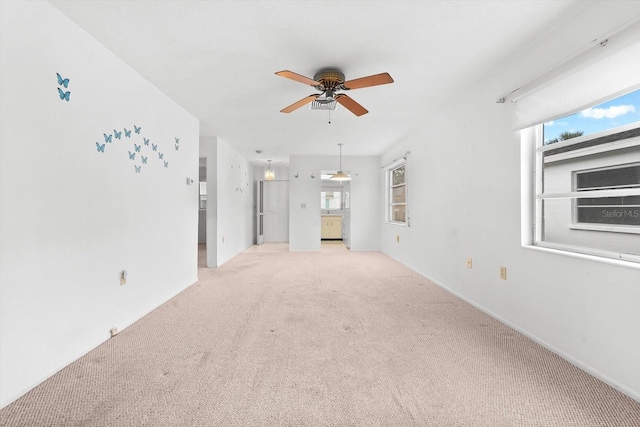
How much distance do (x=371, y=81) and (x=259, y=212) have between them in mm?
6743

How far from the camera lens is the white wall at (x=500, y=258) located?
5.64 feet

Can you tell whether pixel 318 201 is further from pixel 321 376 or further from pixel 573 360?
pixel 573 360

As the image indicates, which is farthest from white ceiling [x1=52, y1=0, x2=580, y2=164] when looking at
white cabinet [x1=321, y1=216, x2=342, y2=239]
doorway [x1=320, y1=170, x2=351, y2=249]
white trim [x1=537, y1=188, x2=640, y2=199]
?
white cabinet [x1=321, y1=216, x2=342, y2=239]

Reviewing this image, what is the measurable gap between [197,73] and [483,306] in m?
3.58

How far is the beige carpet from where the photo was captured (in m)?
1.48

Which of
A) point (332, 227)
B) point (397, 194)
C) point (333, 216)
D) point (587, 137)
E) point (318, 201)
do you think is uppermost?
point (587, 137)

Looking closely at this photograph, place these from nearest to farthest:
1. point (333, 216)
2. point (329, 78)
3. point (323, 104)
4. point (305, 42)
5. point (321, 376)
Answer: point (321, 376) < point (305, 42) < point (329, 78) < point (323, 104) < point (333, 216)

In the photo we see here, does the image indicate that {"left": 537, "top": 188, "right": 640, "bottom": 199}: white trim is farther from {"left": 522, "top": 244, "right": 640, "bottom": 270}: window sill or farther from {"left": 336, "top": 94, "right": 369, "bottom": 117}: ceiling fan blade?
{"left": 336, "top": 94, "right": 369, "bottom": 117}: ceiling fan blade

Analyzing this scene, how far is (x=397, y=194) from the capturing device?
20.7 ft

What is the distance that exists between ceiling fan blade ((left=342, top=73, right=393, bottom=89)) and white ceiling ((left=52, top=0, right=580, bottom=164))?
9.8 inches

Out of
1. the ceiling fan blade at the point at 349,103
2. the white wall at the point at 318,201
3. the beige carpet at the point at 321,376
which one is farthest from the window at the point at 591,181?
the white wall at the point at 318,201

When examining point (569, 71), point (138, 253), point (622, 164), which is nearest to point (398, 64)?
point (569, 71)

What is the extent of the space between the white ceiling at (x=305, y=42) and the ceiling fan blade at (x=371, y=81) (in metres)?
0.25

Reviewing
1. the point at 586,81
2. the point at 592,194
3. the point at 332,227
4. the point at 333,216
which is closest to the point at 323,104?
the point at 586,81
